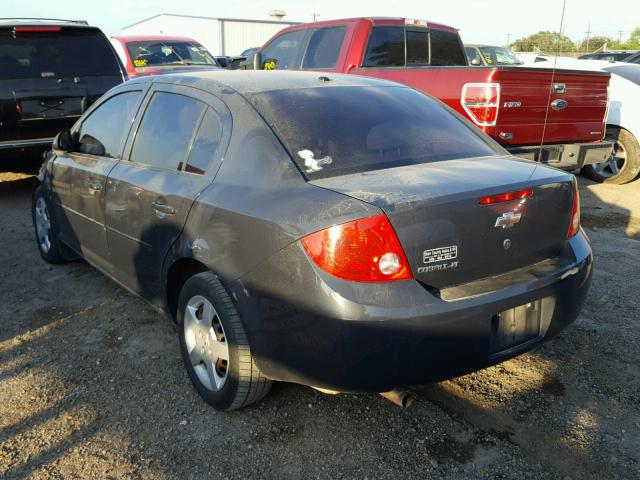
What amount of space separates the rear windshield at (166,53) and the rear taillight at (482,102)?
24.4 feet

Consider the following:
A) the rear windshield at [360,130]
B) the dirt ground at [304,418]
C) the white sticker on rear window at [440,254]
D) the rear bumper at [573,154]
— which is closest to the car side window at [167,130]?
the rear windshield at [360,130]

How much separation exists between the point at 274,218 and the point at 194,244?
595 millimetres

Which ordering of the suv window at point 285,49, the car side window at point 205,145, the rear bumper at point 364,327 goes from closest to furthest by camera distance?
the rear bumper at point 364,327 → the car side window at point 205,145 → the suv window at point 285,49

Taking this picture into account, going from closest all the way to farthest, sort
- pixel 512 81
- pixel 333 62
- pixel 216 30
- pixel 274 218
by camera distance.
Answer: pixel 274 218 < pixel 512 81 < pixel 333 62 < pixel 216 30

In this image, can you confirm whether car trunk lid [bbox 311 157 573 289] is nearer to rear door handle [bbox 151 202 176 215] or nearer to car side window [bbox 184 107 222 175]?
car side window [bbox 184 107 222 175]

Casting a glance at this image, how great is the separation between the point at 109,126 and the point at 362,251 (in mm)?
2529

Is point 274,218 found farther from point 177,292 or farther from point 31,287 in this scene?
point 31,287

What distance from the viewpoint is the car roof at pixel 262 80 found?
10.3 feet

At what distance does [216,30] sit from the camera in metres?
35.1

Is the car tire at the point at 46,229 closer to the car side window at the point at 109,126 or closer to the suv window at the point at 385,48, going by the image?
the car side window at the point at 109,126

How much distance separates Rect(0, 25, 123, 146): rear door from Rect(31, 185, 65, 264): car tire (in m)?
2.28

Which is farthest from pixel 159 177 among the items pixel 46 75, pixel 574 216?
pixel 46 75

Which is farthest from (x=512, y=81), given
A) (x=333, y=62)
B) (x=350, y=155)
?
(x=350, y=155)

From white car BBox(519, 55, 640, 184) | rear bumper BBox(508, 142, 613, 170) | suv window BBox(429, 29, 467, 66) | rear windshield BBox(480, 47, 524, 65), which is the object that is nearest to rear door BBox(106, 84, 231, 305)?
rear bumper BBox(508, 142, 613, 170)
